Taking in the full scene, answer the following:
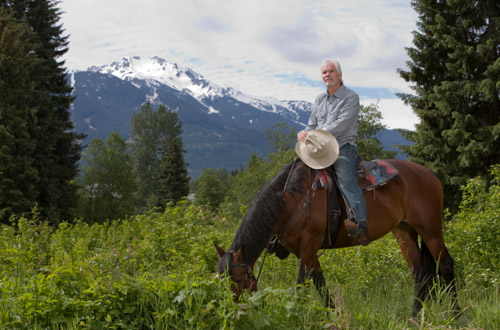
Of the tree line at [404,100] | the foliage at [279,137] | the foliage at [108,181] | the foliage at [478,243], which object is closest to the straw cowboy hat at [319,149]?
the foliage at [478,243]

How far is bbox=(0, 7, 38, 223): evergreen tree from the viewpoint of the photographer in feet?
83.9

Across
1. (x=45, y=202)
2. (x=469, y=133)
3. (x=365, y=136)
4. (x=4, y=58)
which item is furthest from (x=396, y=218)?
(x=365, y=136)

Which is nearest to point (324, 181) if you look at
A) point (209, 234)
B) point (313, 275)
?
point (313, 275)

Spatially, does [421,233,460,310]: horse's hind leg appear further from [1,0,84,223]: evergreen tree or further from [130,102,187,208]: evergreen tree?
[130,102,187,208]: evergreen tree

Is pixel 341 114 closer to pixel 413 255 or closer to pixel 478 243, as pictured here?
pixel 413 255

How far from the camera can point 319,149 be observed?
202 inches

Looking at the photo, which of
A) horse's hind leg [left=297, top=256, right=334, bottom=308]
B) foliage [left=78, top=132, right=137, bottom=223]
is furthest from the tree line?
foliage [left=78, top=132, right=137, bottom=223]

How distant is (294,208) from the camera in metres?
5.09

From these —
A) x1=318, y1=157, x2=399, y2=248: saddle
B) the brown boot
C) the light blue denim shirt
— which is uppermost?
the light blue denim shirt

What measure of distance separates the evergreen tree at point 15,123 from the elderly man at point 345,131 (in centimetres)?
2464

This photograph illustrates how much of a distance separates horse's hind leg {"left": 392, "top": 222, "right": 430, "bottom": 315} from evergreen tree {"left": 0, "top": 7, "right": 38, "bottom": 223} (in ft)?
80.6

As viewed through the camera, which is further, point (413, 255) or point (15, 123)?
point (15, 123)

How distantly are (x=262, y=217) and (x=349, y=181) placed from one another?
1212mm

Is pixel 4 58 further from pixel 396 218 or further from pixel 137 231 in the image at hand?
pixel 396 218
